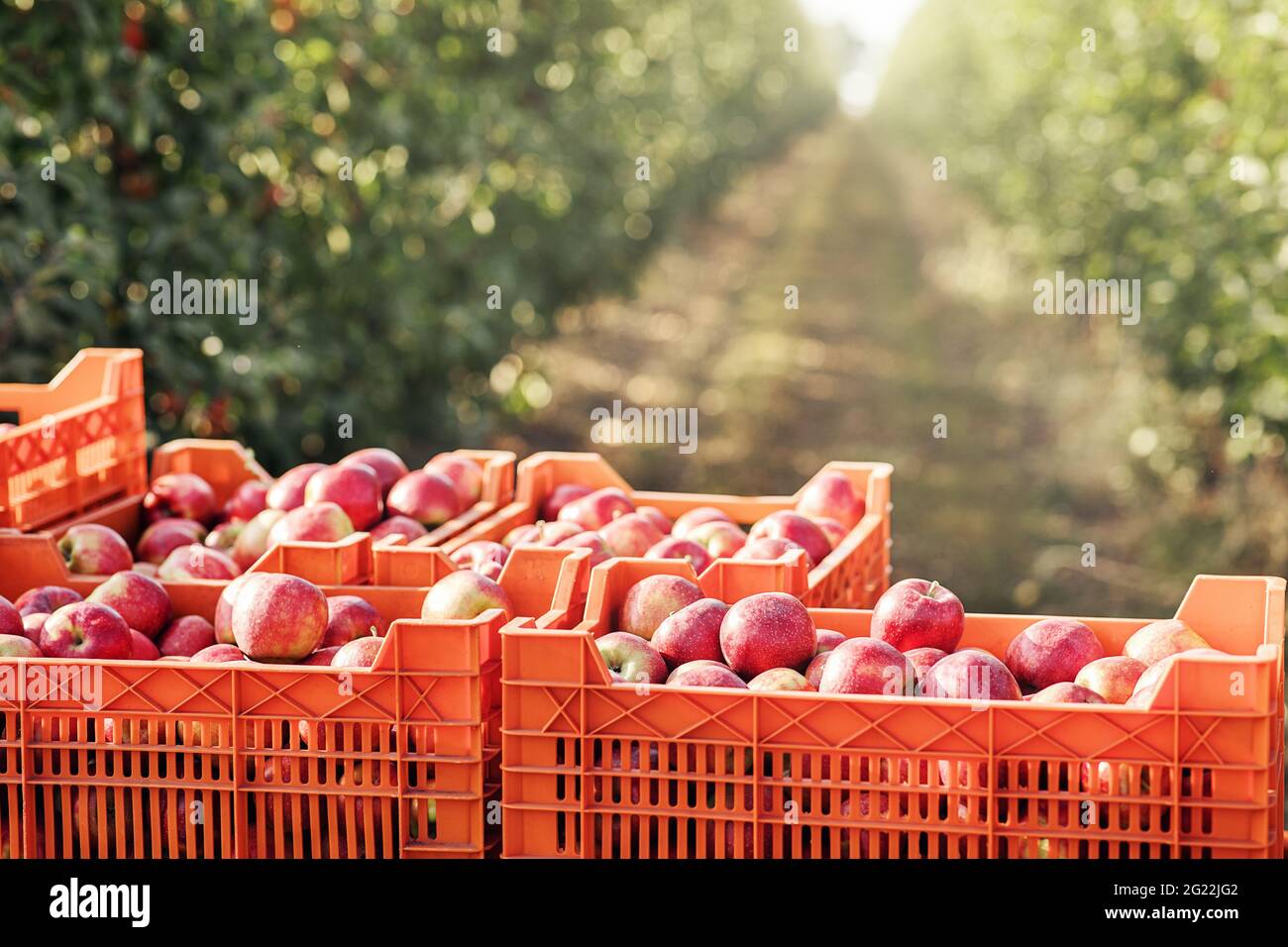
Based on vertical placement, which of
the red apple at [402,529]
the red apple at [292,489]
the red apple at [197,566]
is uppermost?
the red apple at [292,489]

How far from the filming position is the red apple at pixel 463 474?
4.20 meters

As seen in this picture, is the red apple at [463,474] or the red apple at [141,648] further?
the red apple at [463,474]

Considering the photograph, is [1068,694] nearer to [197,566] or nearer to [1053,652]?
[1053,652]

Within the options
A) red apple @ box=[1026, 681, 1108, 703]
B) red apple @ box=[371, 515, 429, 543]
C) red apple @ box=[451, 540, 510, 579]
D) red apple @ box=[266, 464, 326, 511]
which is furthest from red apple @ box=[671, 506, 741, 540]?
red apple @ box=[1026, 681, 1108, 703]

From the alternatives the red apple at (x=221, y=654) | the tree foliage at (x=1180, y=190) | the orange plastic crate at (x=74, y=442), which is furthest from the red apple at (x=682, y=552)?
the tree foliage at (x=1180, y=190)

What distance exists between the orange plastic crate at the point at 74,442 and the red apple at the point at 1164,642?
251 centimetres

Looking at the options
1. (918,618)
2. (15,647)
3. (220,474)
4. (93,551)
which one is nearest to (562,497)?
(220,474)

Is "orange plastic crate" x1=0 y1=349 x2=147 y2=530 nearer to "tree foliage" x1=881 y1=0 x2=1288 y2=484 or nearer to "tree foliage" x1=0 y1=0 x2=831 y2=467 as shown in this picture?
"tree foliage" x1=0 y1=0 x2=831 y2=467

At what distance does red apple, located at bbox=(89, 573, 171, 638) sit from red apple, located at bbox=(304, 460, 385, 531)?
0.78 m

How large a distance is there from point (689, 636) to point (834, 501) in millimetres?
1386

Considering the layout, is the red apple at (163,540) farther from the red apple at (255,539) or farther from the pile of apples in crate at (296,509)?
the red apple at (255,539)
